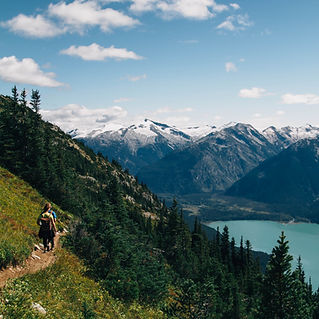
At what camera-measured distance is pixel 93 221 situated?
36031 millimetres

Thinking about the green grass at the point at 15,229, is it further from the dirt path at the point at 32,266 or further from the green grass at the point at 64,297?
the green grass at the point at 64,297

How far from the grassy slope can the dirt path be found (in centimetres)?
48

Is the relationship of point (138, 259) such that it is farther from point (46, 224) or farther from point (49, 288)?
point (49, 288)

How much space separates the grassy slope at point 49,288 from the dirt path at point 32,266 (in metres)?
0.48

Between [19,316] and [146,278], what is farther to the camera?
[146,278]

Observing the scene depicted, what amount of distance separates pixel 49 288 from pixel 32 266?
2.75m

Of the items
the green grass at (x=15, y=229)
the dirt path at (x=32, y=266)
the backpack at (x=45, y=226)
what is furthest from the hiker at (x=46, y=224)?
the green grass at (x=15, y=229)

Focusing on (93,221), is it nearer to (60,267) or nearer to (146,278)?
(146,278)

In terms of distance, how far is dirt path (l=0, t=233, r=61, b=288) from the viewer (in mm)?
17078

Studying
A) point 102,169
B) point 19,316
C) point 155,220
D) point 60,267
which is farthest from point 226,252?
point 19,316

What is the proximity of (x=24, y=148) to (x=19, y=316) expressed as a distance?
5209cm

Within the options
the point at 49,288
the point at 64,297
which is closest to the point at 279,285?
the point at 64,297

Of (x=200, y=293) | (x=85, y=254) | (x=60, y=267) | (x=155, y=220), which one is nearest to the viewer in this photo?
(x=60, y=267)

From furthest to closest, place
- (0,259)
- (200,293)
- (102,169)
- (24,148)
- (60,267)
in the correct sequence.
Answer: (102,169)
(24,148)
(200,293)
(60,267)
(0,259)
